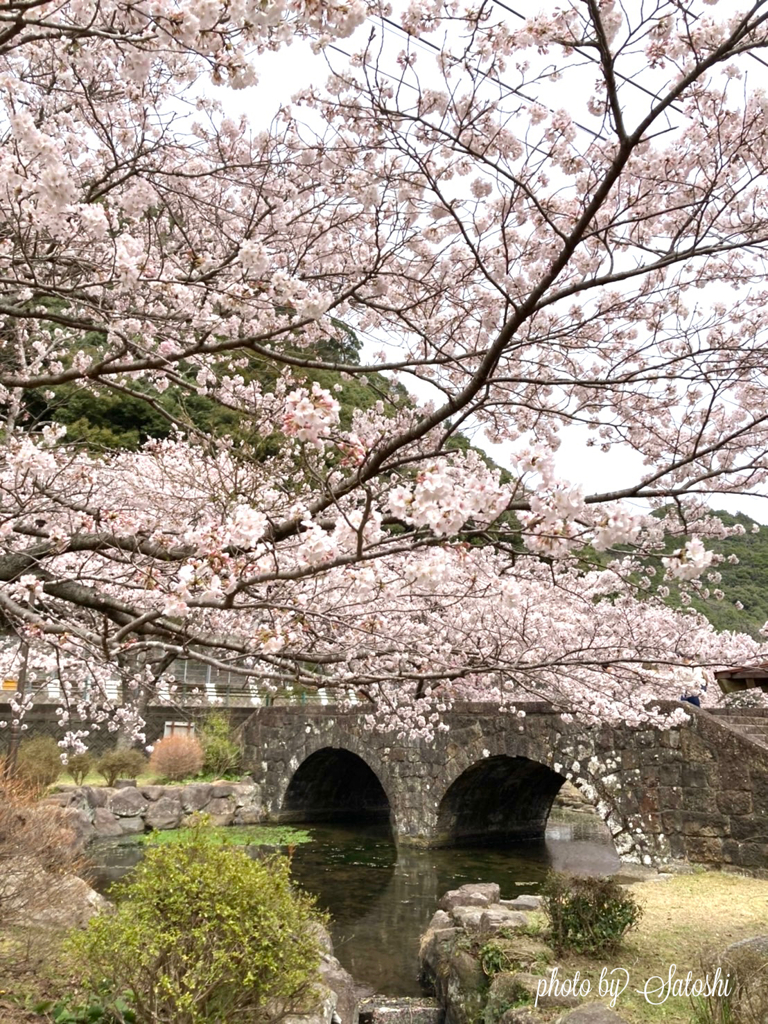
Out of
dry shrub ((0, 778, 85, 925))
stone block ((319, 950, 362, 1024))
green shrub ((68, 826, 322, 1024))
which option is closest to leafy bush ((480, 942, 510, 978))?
stone block ((319, 950, 362, 1024))

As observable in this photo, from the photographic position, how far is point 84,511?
4.18 m

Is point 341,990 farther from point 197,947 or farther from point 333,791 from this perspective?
point 333,791

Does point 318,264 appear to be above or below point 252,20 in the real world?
above

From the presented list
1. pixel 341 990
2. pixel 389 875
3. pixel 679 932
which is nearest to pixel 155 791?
pixel 389 875

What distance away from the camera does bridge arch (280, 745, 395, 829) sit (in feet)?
57.6

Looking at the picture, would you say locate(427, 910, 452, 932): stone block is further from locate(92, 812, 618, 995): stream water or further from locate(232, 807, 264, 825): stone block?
locate(232, 807, 264, 825): stone block

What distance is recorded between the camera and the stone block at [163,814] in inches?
579

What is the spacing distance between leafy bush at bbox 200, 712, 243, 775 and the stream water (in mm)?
2287

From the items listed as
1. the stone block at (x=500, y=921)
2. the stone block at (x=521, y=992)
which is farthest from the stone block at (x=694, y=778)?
the stone block at (x=521, y=992)

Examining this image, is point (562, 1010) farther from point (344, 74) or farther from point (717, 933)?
point (344, 74)

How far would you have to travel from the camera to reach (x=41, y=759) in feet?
48.0

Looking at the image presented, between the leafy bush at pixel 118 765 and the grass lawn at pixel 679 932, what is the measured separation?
11.2 metres

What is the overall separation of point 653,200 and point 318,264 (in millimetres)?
1956

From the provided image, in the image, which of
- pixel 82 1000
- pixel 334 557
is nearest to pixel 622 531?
pixel 334 557
